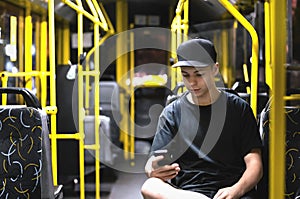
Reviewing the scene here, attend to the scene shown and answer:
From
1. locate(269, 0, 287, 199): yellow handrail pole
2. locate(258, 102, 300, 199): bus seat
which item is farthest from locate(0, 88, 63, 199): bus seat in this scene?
locate(269, 0, 287, 199): yellow handrail pole

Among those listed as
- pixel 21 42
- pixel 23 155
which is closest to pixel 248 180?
pixel 23 155

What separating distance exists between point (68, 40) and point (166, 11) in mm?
1694

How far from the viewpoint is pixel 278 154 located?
42.6 inches

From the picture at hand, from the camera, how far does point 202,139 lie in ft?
7.48

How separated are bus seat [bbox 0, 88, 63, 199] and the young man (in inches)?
20.5

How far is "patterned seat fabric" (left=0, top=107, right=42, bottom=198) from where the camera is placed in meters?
2.16

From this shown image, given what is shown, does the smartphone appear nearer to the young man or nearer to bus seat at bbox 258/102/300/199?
the young man

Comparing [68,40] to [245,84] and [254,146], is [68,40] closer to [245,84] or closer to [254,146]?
[245,84]

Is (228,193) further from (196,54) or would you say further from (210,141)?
(196,54)

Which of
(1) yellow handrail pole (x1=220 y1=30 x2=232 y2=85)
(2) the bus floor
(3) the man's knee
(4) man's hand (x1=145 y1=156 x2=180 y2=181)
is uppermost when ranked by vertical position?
(1) yellow handrail pole (x1=220 y1=30 x2=232 y2=85)

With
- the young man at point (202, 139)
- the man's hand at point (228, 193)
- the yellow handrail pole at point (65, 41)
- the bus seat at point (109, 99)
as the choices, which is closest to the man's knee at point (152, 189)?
the young man at point (202, 139)

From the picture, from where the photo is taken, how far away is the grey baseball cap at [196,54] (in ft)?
7.42

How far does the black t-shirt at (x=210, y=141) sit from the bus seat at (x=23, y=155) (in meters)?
0.58

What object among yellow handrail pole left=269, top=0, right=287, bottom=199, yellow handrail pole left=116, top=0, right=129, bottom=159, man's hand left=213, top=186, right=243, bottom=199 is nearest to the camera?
yellow handrail pole left=269, top=0, right=287, bottom=199
